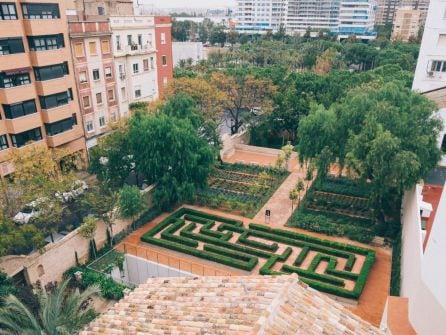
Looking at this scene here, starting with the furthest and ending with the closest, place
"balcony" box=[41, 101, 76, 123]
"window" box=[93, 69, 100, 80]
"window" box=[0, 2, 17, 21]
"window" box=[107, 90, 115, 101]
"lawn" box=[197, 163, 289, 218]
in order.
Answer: "window" box=[107, 90, 115, 101] < "window" box=[93, 69, 100, 80] < "balcony" box=[41, 101, 76, 123] < "lawn" box=[197, 163, 289, 218] < "window" box=[0, 2, 17, 21]

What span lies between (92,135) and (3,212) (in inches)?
737

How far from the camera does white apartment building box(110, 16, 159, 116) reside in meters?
40.8

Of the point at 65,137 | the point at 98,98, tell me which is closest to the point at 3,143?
the point at 65,137

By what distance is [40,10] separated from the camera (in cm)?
3155

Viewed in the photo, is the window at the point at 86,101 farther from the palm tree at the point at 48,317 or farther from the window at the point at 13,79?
the palm tree at the point at 48,317

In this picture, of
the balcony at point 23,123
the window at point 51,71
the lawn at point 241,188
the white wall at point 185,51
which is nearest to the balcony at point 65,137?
the balcony at point 23,123

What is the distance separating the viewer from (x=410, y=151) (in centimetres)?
2383

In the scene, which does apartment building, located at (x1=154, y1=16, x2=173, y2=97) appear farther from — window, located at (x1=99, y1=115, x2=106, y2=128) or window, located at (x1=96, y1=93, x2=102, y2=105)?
window, located at (x1=99, y1=115, x2=106, y2=128)

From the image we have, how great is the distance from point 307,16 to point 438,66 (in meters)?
152

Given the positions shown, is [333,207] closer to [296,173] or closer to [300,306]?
[296,173]

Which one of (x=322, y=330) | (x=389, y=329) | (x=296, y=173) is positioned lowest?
(x=296, y=173)

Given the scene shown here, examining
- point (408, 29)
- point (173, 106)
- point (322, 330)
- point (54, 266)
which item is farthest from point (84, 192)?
point (408, 29)

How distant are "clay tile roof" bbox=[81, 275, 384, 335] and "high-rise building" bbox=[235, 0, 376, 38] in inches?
6026

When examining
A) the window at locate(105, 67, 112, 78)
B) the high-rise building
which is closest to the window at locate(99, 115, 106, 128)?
the window at locate(105, 67, 112, 78)
